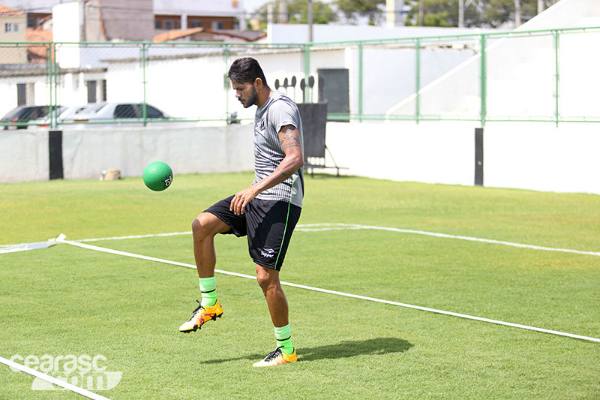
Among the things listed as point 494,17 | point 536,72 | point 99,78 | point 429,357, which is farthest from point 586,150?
point 494,17

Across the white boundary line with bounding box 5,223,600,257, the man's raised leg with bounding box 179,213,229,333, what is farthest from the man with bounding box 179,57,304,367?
the white boundary line with bounding box 5,223,600,257

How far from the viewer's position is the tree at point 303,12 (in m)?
83.7

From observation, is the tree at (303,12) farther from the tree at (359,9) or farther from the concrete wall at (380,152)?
the concrete wall at (380,152)

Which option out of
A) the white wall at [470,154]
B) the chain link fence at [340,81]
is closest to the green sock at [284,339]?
the white wall at [470,154]

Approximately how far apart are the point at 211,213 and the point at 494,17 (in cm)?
7548

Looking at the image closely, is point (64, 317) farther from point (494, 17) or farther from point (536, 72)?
point (494, 17)

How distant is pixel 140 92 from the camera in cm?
3541

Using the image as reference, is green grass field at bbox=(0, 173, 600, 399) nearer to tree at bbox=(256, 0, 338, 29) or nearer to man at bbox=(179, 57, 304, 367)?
man at bbox=(179, 57, 304, 367)

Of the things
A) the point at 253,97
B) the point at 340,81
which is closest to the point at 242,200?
the point at 253,97

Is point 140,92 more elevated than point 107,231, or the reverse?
point 140,92

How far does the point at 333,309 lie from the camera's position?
8156mm

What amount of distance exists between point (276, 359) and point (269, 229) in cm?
89

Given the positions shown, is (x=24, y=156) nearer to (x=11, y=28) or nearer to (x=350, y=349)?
(x=350, y=349)

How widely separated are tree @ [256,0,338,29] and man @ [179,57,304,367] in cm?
7371
